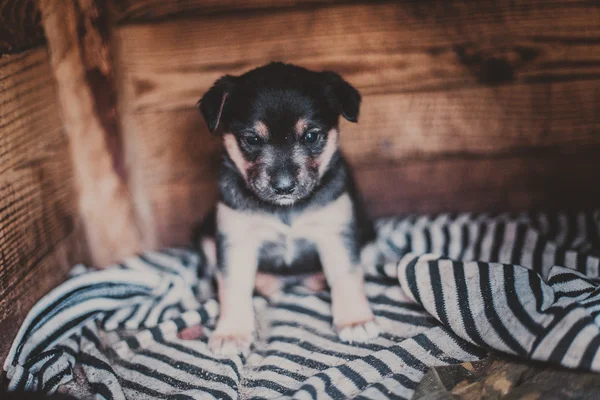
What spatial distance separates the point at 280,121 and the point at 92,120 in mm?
1300

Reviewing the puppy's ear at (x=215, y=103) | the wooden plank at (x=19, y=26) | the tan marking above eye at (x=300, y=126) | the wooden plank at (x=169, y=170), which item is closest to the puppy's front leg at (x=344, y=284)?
the tan marking above eye at (x=300, y=126)

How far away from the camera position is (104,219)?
10.6ft

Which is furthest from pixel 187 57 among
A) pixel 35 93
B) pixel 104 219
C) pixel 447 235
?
pixel 447 235

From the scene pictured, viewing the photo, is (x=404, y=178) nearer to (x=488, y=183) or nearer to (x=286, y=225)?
(x=488, y=183)

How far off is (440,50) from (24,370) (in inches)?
98.6

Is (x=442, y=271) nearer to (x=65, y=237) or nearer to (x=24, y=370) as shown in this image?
(x=24, y=370)

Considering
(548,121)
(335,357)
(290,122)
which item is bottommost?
(335,357)

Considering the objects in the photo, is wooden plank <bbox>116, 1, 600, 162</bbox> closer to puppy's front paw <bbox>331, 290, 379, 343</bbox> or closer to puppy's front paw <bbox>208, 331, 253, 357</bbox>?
puppy's front paw <bbox>331, 290, 379, 343</bbox>

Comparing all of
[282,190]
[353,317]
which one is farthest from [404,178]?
[282,190]

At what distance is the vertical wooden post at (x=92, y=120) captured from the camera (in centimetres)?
287

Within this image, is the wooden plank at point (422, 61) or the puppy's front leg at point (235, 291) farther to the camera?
the wooden plank at point (422, 61)

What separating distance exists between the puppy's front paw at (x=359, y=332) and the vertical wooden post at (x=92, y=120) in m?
1.55

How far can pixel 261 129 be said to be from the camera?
2.30 metres

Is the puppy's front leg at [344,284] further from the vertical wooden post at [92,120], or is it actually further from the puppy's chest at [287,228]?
the vertical wooden post at [92,120]
